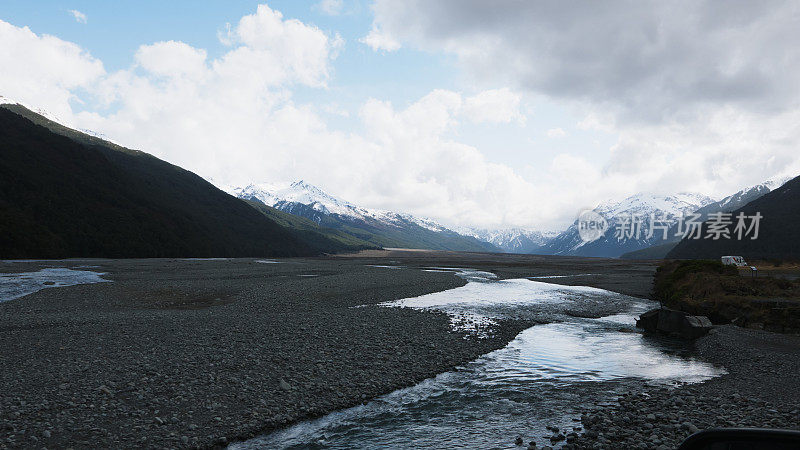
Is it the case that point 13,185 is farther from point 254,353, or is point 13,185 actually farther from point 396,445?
point 396,445

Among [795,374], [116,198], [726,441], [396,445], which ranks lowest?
[396,445]

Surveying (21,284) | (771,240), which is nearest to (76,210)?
(21,284)

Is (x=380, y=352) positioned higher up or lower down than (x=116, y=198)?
lower down

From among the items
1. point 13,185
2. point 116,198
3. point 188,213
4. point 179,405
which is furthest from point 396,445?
point 188,213

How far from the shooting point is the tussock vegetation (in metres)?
32.3

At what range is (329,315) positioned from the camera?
33625 mm

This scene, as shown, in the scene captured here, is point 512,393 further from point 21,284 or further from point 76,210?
point 76,210

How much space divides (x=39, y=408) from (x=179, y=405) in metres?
4.20

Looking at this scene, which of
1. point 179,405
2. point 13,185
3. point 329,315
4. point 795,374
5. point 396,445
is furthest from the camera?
point 13,185

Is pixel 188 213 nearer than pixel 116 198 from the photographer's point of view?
No

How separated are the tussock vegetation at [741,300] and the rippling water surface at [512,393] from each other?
9.77 m

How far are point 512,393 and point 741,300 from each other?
101 feet

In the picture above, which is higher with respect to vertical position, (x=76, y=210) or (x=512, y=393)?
(x=76, y=210)

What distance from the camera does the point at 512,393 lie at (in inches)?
717
